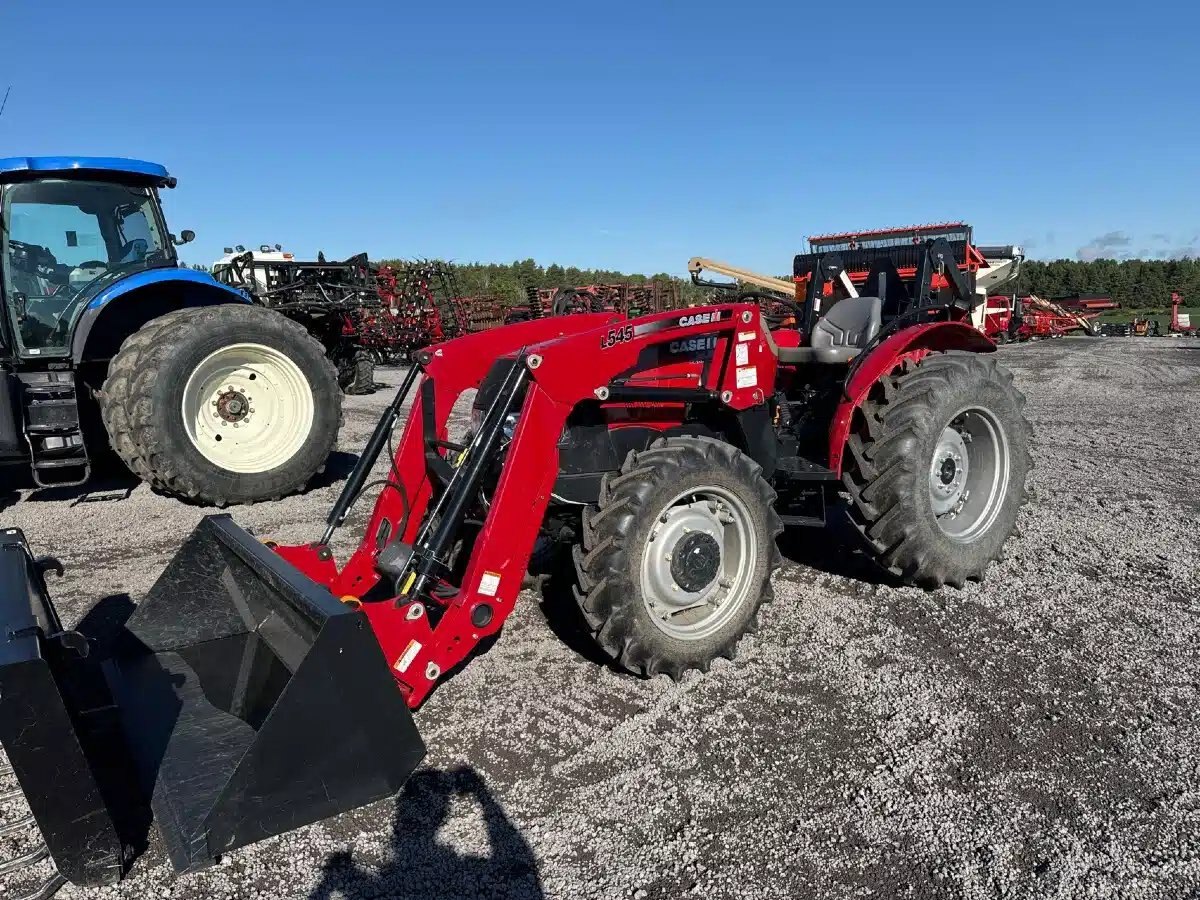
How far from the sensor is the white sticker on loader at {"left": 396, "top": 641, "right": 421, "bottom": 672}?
2.84 metres

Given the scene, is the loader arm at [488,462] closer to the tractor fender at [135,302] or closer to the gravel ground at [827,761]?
the gravel ground at [827,761]

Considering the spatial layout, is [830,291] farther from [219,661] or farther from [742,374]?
[219,661]

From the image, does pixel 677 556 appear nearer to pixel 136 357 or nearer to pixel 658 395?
pixel 658 395

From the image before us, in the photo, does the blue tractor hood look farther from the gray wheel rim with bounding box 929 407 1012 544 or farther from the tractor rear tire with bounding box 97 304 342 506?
the gray wheel rim with bounding box 929 407 1012 544

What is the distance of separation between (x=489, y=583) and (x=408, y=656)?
0.37 metres

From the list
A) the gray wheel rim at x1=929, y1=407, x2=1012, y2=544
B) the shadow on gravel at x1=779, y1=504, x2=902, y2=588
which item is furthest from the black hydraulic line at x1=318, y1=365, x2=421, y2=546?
the gray wheel rim at x1=929, y1=407, x2=1012, y2=544

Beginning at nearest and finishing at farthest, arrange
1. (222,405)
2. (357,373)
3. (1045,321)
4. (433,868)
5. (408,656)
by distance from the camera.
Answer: (433,868), (408,656), (222,405), (357,373), (1045,321)

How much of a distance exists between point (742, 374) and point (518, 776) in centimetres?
202

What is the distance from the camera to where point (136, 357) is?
6.04m

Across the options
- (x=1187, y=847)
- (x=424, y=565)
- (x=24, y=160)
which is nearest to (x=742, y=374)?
(x=424, y=565)

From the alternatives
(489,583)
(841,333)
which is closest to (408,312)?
(841,333)

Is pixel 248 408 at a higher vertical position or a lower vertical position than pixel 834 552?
higher

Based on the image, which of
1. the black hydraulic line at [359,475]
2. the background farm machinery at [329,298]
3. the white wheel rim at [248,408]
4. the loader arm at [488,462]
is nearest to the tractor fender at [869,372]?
the loader arm at [488,462]

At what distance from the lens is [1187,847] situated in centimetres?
246
